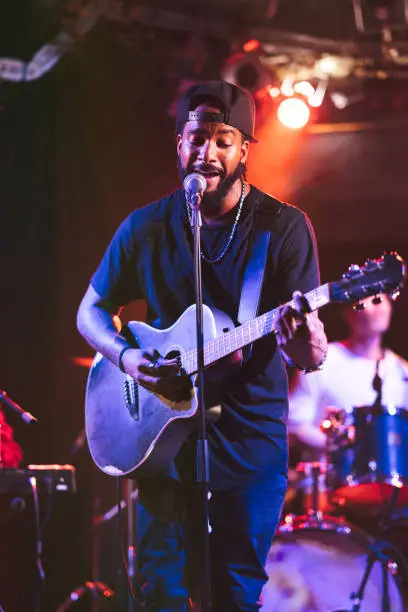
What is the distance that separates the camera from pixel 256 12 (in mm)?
7191

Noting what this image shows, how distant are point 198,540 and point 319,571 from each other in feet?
8.97

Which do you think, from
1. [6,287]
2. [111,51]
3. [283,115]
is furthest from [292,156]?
[6,287]

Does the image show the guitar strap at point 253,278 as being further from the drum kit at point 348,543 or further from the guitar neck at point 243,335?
the drum kit at point 348,543

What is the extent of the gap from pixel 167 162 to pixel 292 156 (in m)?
1.37

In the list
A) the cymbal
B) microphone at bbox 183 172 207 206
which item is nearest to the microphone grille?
microphone at bbox 183 172 207 206

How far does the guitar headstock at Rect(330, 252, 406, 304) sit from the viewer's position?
294cm

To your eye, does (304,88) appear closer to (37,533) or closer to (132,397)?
(132,397)

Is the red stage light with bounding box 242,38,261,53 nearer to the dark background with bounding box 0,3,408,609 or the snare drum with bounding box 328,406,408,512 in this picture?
the dark background with bounding box 0,3,408,609

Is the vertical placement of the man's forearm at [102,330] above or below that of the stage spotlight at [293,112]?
below

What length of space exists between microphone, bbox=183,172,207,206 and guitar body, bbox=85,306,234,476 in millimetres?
515

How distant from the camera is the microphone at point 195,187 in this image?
3.21 meters

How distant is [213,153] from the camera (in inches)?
141

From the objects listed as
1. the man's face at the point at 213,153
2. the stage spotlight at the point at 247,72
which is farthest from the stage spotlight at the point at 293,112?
the man's face at the point at 213,153

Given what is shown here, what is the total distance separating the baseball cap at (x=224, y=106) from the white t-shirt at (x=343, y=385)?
358cm
